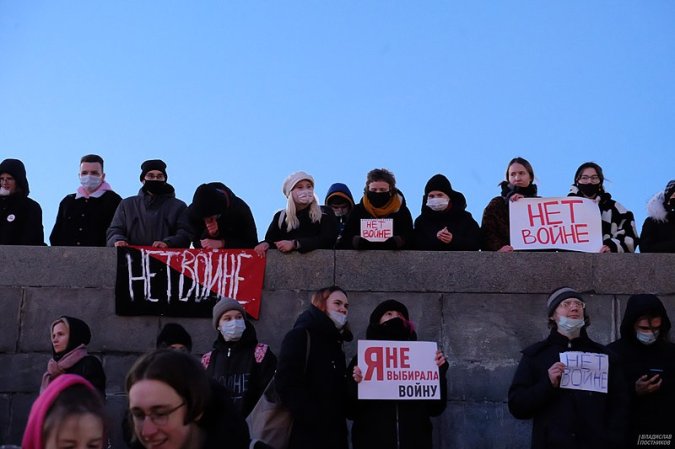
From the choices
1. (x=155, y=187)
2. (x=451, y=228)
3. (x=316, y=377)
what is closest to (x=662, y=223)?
(x=451, y=228)

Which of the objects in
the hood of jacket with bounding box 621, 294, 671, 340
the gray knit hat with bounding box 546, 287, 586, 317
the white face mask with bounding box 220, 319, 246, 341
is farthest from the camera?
the white face mask with bounding box 220, 319, 246, 341

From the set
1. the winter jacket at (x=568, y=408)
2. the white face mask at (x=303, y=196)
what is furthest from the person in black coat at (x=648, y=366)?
the white face mask at (x=303, y=196)

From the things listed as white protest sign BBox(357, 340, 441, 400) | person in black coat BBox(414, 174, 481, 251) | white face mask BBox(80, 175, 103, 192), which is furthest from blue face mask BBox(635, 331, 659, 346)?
white face mask BBox(80, 175, 103, 192)

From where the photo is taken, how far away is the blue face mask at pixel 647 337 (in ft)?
25.2

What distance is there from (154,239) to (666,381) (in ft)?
14.8

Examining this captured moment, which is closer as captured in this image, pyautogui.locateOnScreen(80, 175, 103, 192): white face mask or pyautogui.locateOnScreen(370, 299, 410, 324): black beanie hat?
pyautogui.locateOnScreen(370, 299, 410, 324): black beanie hat

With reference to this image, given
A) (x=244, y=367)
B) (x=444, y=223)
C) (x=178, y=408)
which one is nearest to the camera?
(x=178, y=408)

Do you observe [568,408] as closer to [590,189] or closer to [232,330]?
[232,330]

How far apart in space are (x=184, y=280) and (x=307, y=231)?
45.1 inches

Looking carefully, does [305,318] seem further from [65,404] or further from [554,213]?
[65,404]

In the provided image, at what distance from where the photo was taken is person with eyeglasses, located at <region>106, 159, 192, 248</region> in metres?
9.44

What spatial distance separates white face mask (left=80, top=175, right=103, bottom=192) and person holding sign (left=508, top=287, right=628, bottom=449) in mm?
4623

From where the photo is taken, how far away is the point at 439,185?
952 centimetres

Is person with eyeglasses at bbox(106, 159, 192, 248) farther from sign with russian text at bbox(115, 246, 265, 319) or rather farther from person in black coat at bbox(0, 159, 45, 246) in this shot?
person in black coat at bbox(0, 159, 45, 246)
